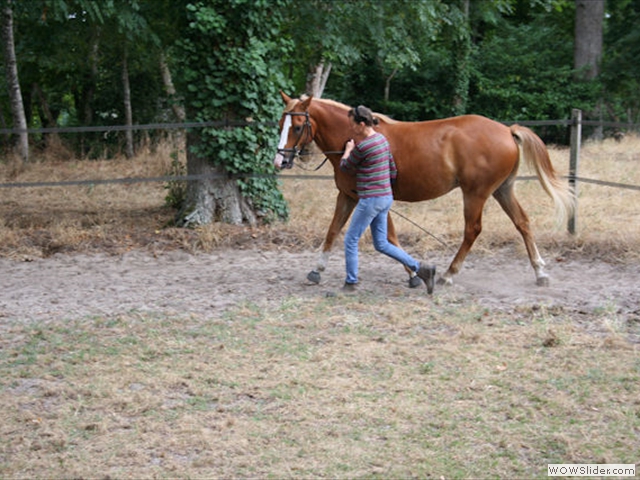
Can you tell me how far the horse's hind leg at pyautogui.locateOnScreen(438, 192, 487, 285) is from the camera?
7457mm

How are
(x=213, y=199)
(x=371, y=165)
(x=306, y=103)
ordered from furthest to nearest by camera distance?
(x=213, y=199)
(x=306, y=103)
(x=371, y=165)

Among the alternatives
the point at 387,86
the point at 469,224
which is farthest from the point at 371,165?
the point at 387,86

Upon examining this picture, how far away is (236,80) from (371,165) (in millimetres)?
3527

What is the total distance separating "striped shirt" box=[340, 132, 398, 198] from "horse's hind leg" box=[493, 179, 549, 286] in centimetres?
138

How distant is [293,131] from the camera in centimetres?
731

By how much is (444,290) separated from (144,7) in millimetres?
6858

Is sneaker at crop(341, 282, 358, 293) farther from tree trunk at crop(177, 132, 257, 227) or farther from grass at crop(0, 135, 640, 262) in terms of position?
tree trunk at crop(177, 132, 257, 227)

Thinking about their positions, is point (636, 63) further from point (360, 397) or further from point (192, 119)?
point (360, 397)

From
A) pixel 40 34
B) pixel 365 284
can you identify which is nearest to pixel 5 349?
pixel 365 284

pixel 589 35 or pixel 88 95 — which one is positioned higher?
pixel 589 35

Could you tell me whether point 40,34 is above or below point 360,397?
above

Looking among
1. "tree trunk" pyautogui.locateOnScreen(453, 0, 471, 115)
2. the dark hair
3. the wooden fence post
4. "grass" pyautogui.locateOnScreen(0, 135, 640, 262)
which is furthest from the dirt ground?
"tree trunk" pyautogui.locateOnScreen(453, 0, 471, 115)

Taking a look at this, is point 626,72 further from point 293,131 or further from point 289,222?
point 293,131

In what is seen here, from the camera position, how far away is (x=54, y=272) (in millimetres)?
8305
